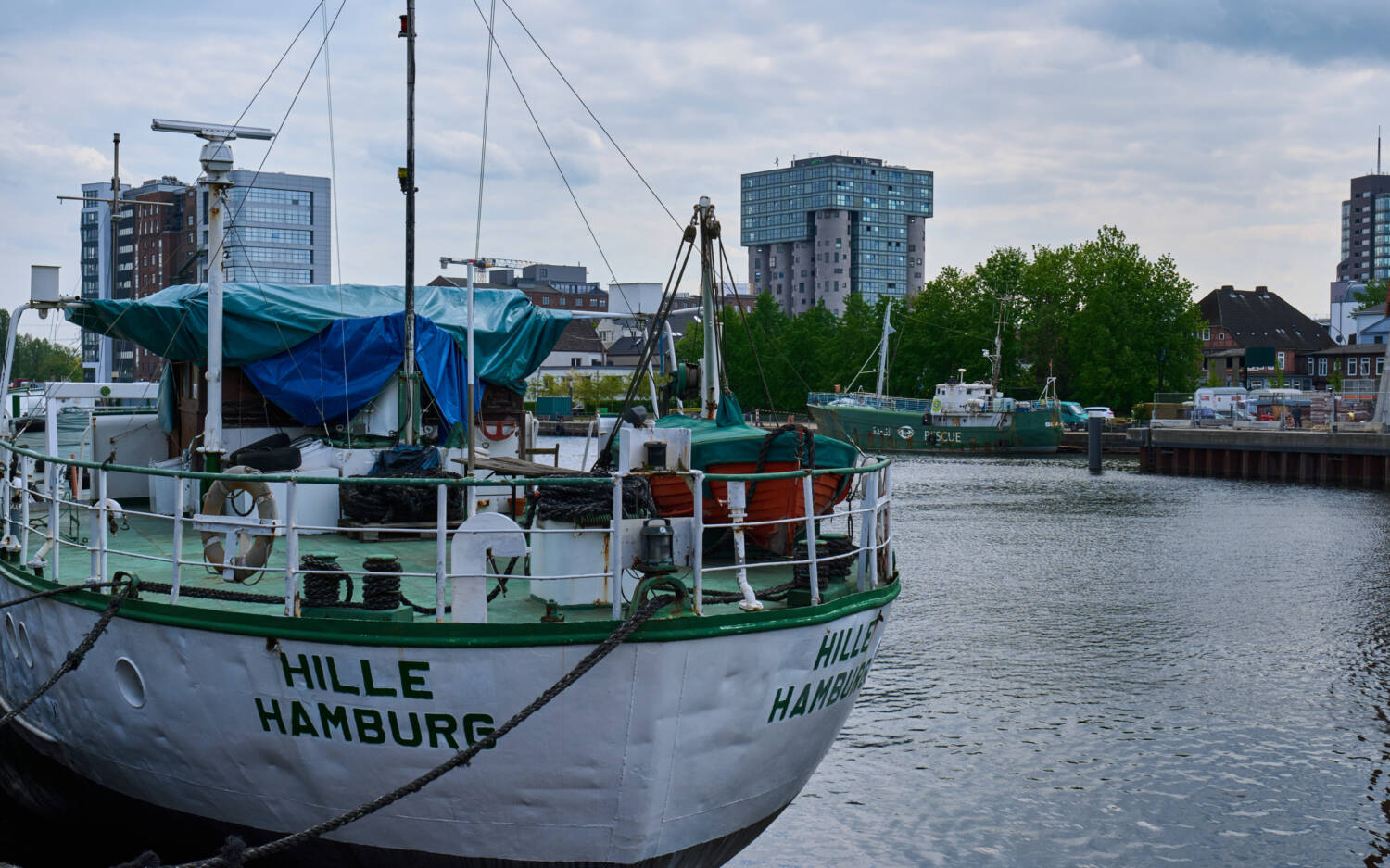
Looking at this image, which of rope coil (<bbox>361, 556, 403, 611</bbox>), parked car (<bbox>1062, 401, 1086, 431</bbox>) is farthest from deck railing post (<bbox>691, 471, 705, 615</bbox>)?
parked car (<bbox>1062, 401, 1086, 431</bbox>)

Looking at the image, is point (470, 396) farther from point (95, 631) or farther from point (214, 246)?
point (95, 631)

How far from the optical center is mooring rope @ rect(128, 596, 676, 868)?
7.92 meters

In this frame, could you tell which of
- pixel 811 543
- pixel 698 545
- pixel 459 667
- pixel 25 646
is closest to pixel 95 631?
pixel 25 646

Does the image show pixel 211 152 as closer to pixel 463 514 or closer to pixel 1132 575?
pixel 463 514

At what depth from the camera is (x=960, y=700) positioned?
17.5m

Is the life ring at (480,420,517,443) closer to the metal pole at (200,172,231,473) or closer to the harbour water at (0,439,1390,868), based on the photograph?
the metal pole at (200,172,231,473)

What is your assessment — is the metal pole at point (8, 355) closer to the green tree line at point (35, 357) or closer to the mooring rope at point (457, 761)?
the mooring rope at point (457, 761)

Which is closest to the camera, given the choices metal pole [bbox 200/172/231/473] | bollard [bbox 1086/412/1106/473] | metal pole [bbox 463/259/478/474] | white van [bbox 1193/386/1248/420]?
metal pole [bbox 463/259/478/474]

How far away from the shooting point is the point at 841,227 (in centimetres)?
19175

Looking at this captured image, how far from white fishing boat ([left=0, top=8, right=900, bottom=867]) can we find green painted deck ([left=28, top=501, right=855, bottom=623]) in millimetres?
41

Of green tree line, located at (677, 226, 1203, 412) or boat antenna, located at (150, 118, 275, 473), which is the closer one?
boat antenna, located at (150, 118, 275, 473)

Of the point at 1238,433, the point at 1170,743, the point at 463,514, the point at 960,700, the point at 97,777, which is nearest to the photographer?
the point at 97,777

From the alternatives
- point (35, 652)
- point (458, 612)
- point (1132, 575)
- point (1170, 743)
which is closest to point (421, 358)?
point (35, 652)

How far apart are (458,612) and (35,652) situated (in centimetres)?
469
